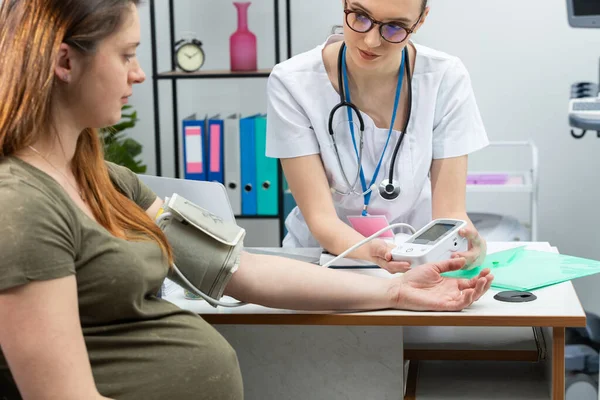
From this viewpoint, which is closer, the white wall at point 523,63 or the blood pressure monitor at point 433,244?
the blood pressure monitor at point 433,244

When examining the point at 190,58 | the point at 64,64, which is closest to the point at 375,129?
the point at 64,64

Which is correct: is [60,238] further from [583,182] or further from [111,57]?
[583,182]

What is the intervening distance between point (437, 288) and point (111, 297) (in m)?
0.64

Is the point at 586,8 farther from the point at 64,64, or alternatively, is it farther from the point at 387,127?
the point at 64,64

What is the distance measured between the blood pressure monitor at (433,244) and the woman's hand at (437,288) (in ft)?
0.07

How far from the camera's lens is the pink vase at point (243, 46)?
128 inches

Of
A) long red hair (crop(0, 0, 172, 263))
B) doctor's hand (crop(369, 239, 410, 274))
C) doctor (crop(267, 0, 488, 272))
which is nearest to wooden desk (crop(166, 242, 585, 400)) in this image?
doctor's hand (crop(369, 239, 410, 274))

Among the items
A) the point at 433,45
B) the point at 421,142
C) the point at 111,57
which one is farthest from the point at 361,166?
the point at 433,45

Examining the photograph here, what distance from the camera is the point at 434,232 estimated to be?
1.62 m

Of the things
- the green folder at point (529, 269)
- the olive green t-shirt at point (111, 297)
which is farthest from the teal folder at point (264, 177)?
the olive green t-shirt at point (111, 297)

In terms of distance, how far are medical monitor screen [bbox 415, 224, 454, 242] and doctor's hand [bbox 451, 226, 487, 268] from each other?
32 mm

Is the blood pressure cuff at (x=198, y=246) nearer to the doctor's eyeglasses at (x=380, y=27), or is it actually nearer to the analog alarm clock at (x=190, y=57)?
the doctor's eyeglasses at (x=380, y=27)

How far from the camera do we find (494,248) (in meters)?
1.88

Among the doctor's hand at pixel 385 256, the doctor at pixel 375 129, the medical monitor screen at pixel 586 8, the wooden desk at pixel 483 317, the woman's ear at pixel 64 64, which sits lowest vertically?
the wooden desk at pixel 483 317
